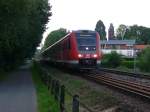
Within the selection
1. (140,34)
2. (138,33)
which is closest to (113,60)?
(140,34)

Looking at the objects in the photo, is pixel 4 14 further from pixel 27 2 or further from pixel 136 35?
pixel 136 35

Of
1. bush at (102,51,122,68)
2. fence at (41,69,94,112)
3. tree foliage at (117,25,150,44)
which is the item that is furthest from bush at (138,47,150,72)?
tree foliage at (117,25,150,44)

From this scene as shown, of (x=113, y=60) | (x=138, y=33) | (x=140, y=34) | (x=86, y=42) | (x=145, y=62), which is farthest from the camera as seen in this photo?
(x=138, y=33)

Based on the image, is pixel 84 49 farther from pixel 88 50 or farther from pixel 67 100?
pixel 67 100

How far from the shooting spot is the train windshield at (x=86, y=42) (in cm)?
3878

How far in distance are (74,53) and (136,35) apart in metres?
142

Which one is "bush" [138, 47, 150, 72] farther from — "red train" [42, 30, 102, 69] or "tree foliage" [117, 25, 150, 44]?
"tree foliage" [117, 25, 150, 44]

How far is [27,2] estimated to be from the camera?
32156mm

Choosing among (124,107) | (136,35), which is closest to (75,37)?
(124,107)

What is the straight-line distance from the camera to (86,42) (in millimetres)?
39000

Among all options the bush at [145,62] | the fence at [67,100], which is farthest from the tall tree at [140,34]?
the fence at [67,100]

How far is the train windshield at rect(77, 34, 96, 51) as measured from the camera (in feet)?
127

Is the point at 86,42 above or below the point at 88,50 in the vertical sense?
above

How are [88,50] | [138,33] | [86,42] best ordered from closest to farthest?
[88,50] < [86,42] < [138,33]
